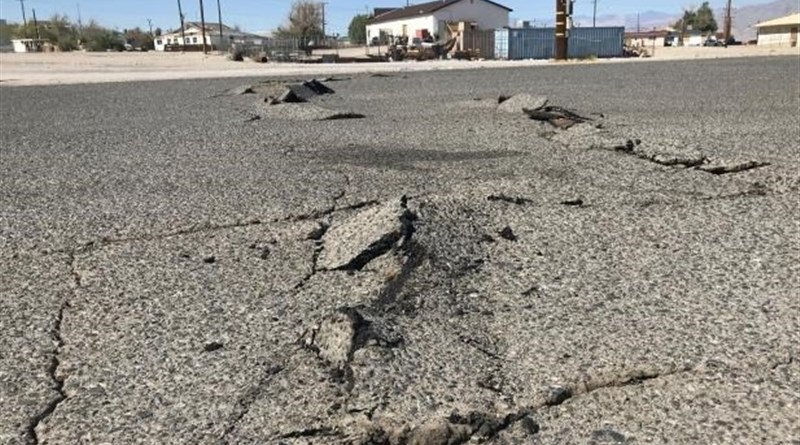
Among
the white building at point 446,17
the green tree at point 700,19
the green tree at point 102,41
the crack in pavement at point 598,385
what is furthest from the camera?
the green tree at point 700,19

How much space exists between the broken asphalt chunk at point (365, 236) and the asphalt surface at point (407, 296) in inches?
0.8

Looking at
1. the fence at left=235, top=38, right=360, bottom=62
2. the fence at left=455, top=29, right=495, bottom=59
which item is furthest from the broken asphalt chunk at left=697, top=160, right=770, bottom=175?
the fence at left=455, top=29, right=495, bottom=59

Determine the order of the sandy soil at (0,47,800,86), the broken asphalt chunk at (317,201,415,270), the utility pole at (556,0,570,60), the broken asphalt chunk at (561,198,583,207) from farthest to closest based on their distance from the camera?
the utility pole at (556,0,570,60) → the sandy soil at (0,47,800,86) → the broken asphalt chunk at (561,198,583,207) → the broken asphalt chunk at (317,201,415,270)

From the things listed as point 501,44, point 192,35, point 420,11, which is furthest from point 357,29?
point 501,44

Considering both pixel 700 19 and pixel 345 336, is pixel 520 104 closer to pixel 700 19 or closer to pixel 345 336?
pixel 345 336

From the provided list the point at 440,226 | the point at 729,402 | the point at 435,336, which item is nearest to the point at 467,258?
the point at 440,226

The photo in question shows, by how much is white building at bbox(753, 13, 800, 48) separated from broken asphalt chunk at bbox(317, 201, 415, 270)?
8094 cm

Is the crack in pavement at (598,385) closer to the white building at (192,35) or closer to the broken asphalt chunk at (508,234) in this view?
the broken asphalt chunk at (508,234)

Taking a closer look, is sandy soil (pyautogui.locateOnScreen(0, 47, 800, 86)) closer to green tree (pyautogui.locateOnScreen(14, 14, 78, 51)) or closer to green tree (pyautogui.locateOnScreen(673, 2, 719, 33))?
green tree (pyautogui.locateOnScreen(14, 14, 78, 51))

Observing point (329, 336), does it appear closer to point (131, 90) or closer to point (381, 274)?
point (381, 274)

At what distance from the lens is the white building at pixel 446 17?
8400 centimetres

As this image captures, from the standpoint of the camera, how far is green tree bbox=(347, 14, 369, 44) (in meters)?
131

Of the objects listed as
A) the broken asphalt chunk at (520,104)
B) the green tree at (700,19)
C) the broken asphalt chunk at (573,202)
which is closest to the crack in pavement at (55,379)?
the broken asphalt chunk at (573,202)

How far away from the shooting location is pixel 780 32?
273 feet
